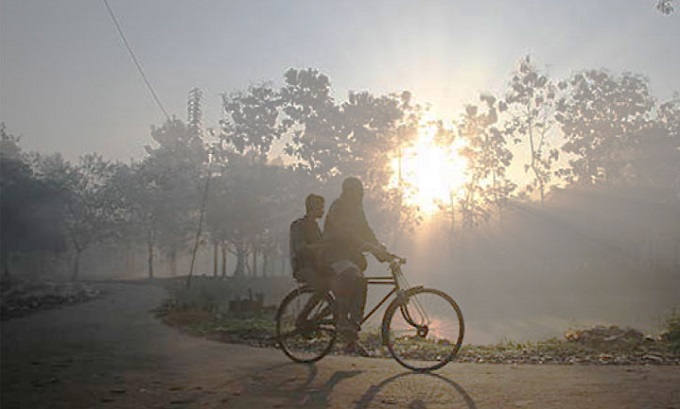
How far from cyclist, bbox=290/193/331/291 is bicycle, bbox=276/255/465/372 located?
0.15 m

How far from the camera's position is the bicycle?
772 cm

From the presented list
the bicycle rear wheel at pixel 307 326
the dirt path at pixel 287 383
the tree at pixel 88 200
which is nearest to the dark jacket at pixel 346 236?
the bicycle rear wheel at pixel 307 326

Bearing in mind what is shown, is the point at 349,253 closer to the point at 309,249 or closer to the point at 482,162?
the point at 309,249

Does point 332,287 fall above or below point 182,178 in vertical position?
below

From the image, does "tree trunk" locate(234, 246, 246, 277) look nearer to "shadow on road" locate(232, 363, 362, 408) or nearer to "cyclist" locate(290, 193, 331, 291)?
"cyclist" locate(290, 193, 331, 291)

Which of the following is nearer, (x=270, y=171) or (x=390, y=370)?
(x=390, y=370)

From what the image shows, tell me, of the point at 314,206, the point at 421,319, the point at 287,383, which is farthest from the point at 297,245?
the point at 287,383

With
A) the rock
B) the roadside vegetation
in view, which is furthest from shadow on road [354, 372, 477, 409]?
the rock

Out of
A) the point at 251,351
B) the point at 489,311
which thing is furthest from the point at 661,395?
the point at 489,311

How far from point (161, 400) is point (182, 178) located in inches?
2482

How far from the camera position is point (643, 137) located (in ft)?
258

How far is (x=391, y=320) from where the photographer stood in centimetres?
771

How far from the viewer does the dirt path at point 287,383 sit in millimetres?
5914

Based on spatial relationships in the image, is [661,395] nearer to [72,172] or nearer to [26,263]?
[72,172]
